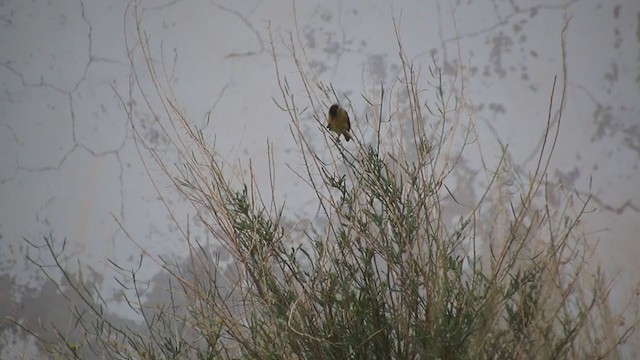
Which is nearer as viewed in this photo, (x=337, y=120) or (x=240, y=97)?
(x=337, y=120)

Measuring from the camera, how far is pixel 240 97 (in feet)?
5.88

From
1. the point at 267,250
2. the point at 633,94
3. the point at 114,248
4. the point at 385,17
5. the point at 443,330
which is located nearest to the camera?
the point at 443,330

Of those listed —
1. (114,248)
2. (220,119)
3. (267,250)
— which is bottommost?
(267,250)

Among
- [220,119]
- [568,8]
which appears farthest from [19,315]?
[568,8]

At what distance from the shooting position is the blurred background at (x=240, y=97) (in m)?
1.54

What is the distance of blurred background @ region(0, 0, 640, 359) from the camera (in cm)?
154

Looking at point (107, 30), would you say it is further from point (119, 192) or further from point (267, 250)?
point (267, 250)

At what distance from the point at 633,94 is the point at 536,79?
0.19 meters

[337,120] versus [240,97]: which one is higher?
[240,97]

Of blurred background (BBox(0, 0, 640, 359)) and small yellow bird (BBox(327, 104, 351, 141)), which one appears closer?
small yellow bird (BBox(327, 104, 351, 141))

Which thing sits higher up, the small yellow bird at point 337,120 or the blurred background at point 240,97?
the blurred background at point 240,97

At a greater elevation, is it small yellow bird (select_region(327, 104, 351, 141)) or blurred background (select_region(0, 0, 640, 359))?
blurred background (select_region(0, 0, 640, 359))

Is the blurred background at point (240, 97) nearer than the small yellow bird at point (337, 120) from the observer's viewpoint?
No

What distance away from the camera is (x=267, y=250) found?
0.95 meters
